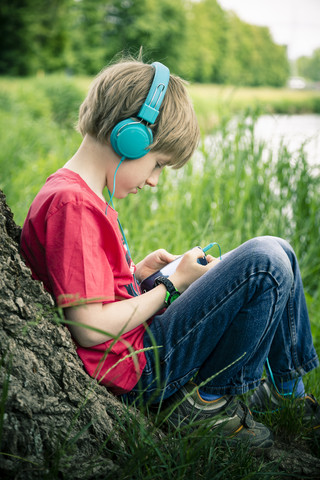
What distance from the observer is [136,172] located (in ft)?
4.95

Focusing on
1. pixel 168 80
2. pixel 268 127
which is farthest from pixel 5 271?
pixel 268 127

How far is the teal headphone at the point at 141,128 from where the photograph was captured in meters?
1.40

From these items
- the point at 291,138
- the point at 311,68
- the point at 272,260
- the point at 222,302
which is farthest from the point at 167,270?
the point at 311,68

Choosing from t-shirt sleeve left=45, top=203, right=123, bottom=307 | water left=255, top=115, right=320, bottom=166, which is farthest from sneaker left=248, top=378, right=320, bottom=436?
water left=255, top=115, right=320, bottom=166

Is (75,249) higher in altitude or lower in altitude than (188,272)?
higher

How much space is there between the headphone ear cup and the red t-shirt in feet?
0.50

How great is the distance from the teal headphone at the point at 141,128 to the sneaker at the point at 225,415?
0.77 metres

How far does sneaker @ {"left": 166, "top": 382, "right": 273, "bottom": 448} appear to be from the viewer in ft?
4.97

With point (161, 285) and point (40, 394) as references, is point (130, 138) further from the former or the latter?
point (40, 394)

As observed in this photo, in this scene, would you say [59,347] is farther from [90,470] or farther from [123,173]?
[123,173]

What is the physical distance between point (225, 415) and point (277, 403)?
323mm

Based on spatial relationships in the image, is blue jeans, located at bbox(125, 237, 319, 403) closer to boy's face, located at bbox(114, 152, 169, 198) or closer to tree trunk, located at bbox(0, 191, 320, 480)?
tree trunk, located at bbox(0, 191, 320, 480)

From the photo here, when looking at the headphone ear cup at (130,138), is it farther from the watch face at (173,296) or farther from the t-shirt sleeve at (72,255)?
the watch face at (173,296)

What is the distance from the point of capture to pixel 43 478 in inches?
41.5
